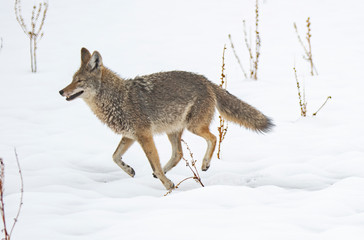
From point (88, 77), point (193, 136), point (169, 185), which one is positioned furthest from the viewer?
point (193, 136)

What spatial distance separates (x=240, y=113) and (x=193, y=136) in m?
1.38

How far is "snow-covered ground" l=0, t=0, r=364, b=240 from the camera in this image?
3.65 meters

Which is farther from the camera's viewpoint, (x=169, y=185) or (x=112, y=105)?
(x=112, y=105)

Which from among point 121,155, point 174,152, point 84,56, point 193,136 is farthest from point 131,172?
point 193,136

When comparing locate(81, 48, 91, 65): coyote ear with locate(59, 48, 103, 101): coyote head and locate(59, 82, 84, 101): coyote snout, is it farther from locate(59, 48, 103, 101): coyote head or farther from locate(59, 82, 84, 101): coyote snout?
locate(59, 82, 84, 101): coyote snout

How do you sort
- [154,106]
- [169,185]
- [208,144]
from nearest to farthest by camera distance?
[169,185]
[154,106]
[208,144]

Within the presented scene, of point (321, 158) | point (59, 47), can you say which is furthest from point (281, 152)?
point (59, 47)

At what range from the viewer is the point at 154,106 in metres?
Answer: 5.76

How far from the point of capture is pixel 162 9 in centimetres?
1352

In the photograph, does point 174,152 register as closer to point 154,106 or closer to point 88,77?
point 154,106

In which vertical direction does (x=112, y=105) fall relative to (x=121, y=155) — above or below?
above

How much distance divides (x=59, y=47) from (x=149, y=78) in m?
5.52

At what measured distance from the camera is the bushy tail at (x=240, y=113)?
6.02 metres

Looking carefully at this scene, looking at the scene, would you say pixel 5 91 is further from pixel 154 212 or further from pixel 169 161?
pixel 154 212
